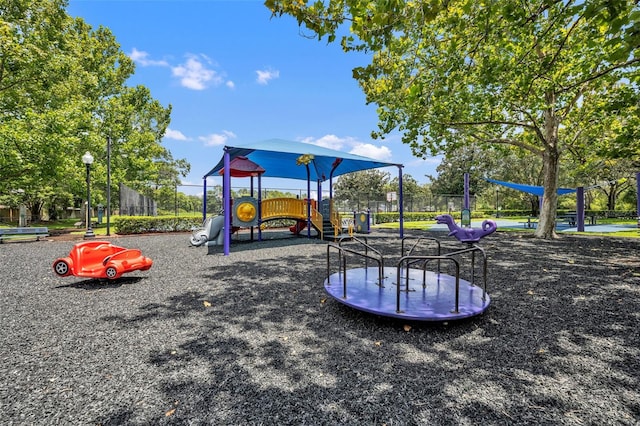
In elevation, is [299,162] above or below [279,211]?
above

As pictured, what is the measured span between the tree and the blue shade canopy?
77.0 inches

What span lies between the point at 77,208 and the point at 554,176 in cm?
4222

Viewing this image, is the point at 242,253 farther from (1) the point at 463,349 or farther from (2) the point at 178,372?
(1) the point at 463,349

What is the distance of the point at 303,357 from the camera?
286 cm

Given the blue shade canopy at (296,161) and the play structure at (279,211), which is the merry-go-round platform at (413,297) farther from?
the play structure at (279,211)

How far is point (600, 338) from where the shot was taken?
→ 3.20m

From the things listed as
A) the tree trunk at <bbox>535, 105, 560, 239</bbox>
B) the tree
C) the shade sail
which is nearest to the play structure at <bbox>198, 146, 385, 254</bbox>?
the shade sail

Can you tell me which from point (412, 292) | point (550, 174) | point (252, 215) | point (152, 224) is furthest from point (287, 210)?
point (550, 174)

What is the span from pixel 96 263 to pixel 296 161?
7.81m

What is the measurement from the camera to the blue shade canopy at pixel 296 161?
33.4ft

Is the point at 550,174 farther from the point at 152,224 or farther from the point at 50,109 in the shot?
the point at 50,109

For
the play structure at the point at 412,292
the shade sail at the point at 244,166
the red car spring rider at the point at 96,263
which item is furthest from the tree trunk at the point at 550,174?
the red car spring rider at the point at 96,263

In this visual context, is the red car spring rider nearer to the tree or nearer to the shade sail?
the tree

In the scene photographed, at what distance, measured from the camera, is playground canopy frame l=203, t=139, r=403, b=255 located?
365 inches
